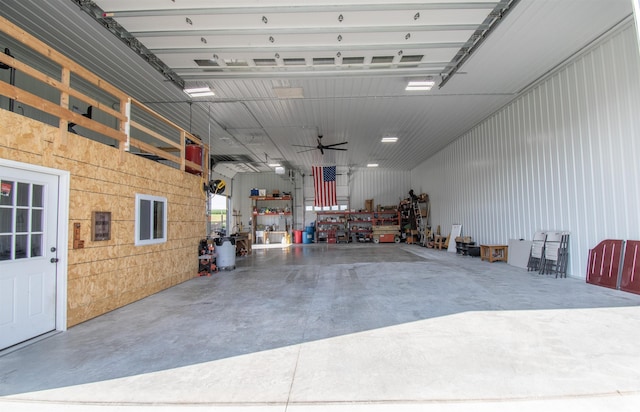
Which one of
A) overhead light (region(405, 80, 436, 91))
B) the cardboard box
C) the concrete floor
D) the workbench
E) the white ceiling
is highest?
the white ceiling

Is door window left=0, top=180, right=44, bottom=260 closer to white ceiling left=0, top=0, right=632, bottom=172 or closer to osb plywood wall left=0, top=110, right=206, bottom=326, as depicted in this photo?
osb plywood wall left=0, top=110, right=206, bottom=326

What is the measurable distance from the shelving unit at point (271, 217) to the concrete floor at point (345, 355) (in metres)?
12.2

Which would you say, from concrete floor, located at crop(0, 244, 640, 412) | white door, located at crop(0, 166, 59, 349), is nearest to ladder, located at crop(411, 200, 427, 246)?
concrete floor, located at crop(0, 244, 640, 412)

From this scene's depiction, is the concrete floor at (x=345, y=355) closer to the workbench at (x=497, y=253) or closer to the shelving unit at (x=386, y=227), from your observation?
the workbench at (x=497, y=253)

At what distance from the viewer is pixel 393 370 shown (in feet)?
7.98

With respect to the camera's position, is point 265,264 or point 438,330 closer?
point 438,330

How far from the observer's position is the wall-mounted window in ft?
16.2

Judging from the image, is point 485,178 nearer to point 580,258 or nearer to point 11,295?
point 580,258

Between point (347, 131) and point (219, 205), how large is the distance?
9811 mm

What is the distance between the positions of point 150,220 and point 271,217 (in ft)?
42.5

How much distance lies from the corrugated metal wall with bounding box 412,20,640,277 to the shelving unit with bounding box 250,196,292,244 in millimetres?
10825

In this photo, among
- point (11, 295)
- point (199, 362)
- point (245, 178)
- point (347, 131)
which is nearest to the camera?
point (199, 362)

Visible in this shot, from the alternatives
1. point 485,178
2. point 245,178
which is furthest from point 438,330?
point 245,178

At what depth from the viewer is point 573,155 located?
5980 millimetres
